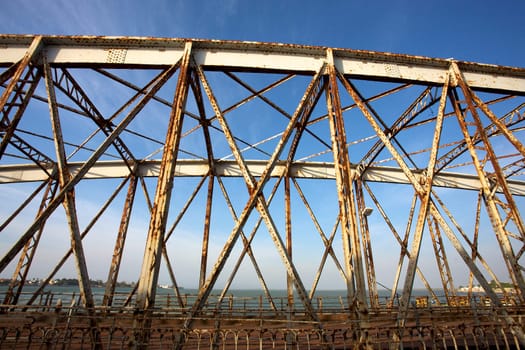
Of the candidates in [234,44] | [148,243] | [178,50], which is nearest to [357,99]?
[234,44]

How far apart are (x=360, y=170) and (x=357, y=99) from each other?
23.7 ft

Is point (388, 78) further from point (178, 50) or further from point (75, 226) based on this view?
point (75, 226)

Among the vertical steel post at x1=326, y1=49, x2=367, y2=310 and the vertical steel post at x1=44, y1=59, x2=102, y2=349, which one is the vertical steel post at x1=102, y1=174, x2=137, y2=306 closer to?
the vertical steel post at x1=44, y1=59, x2=102, y2=349

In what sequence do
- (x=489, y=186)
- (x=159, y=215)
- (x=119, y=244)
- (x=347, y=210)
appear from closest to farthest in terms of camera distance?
(x=159, y=215)
(x=347, y=210)
(x=489, y=186)
(x=119, y=244)

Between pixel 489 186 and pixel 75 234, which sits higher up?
pixel 489 186

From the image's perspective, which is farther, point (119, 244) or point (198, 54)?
point (119, 244)

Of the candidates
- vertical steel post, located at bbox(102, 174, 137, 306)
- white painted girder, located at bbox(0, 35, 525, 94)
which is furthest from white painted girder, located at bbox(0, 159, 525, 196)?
white painted girder, located at bbox(0, 35, 525, 94)

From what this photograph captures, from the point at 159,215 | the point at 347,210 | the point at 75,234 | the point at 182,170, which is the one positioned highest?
the point at 182,170

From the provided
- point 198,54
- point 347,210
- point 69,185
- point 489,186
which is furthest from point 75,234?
point 489,186

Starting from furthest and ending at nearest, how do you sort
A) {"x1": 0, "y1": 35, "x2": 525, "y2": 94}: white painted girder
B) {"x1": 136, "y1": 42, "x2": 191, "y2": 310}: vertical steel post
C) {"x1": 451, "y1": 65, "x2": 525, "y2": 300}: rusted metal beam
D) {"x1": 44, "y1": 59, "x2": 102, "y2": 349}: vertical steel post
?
1. {"x1": 0, "y1": 35, "x2": 525, "y2": 94}: white painted girder
2. {"x1": 451, "y1": 65, "x2": 525, "y2": 300}: rusted metal beam
3. {"x1": 44, "y1": 59, "x2": 102, "y2": 349}: vertical steel post
4. {"x1": 136, "y1": 42, "x2": 191, "y2": 310}: vertical steel post

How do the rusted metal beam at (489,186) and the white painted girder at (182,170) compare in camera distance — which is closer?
the rusted metal beam at (489,186)

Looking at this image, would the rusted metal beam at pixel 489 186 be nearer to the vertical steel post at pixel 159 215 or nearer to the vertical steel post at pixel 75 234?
the vertical steel post at pixel 159 215

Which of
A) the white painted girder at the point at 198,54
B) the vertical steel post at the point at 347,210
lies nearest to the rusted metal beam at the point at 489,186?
the white painted girder at the point at 198,54

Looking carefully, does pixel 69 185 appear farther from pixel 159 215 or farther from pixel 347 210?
pixel 347 210
